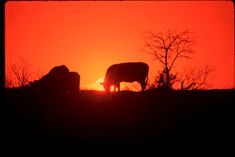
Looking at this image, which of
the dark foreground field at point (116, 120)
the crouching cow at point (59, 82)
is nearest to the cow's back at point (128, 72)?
the crouching cow at point (59, 82)

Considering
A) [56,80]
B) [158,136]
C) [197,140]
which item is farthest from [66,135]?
[56,80]

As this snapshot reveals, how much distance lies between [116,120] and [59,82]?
21.2ft

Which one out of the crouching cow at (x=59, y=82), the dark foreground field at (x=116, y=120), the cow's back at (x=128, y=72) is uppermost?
the cow's back at (x=128, y=72)

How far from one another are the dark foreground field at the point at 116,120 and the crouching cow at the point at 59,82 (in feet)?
3.07

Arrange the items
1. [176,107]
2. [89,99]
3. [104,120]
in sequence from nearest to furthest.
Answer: [104,120] → [176,107] → [89,99]

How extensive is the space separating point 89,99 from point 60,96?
135 centimetres

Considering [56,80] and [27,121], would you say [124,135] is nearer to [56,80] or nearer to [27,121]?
[27,121]

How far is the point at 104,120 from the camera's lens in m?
15.0

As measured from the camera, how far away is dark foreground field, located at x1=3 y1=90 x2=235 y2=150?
13070mm

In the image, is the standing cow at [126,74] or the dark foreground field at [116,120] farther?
the standing cow at [126,74]

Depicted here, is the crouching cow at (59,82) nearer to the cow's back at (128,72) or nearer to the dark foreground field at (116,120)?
the dark foreground field at (116,120)

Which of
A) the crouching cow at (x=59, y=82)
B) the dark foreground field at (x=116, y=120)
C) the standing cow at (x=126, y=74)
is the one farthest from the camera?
the standing cow at (x=126, y=74)

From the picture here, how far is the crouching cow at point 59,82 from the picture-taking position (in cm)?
2017

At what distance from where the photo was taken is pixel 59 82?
2070 cm
